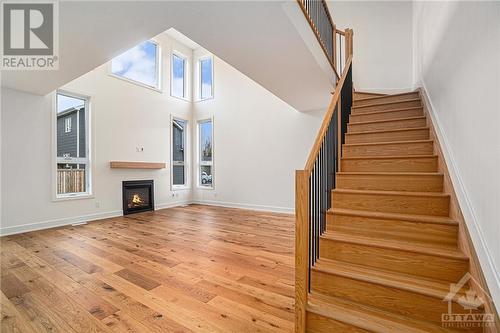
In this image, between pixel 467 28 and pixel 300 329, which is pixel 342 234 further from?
pixel 467 28

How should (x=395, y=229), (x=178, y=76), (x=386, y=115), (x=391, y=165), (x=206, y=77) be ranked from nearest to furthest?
(x=395, y=229) → (x=391, y=165) → (x=386, y=115) → (x=178, y=76) → (x=206, y=77)

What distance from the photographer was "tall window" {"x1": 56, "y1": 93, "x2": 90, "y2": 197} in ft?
14.9

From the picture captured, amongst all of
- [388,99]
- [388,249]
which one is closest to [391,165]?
[388,249]

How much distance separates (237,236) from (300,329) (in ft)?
7.46

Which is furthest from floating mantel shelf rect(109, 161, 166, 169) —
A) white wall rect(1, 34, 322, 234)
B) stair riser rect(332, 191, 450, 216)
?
stair riser rect(332, 191, 450, 216)

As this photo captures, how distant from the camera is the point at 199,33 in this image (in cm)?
254

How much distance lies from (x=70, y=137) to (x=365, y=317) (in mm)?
5694

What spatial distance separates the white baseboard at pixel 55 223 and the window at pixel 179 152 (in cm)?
192

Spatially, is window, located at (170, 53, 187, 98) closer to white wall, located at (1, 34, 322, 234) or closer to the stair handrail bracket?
white wall, located at (1, 34, 322, 234)

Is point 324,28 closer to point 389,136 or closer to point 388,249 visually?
point 389,136

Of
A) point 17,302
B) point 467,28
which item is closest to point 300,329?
point 17,302

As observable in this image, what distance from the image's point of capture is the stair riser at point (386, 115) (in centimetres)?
315

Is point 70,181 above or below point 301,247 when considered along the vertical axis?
above

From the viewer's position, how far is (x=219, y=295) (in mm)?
1973
